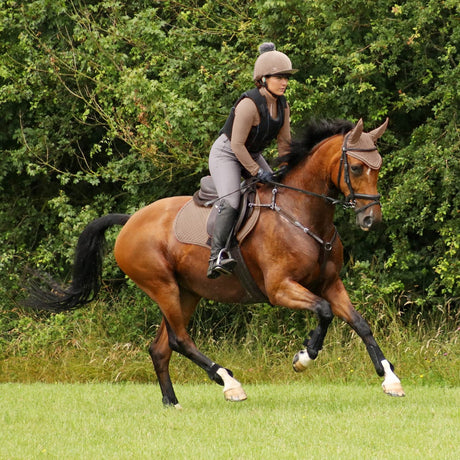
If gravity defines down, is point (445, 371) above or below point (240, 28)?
below

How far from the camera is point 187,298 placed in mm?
9430

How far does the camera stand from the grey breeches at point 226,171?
830 centimetres

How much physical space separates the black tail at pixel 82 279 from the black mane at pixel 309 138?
8.02 feet

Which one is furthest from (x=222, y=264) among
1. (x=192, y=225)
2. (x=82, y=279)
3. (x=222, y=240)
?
(x=82, y=279)

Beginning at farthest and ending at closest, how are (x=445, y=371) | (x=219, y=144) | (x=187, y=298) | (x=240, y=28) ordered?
(x=240, y=28)
(x=445, y=371)
(x=187, y=298)
(x=219, y=144)

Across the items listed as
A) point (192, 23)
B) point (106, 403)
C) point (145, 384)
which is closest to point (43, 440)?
point (106, 403)

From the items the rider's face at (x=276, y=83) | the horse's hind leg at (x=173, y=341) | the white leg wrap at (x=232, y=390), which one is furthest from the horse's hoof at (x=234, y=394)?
the rider's face at (x=276, y=83)

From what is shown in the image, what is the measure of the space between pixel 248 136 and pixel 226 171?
40 cm

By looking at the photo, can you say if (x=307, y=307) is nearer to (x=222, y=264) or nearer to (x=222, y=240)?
(x=222, y=264)

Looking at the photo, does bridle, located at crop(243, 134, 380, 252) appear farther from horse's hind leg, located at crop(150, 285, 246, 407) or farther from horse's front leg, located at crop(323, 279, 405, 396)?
horse's hind leg, located at crop(150, 285, 246, 407)

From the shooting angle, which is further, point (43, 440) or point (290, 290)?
point (290, 290)

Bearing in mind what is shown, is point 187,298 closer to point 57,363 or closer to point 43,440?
point 43,440

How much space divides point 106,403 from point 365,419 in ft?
10.4

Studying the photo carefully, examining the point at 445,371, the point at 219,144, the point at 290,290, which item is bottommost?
the point at 445,371
